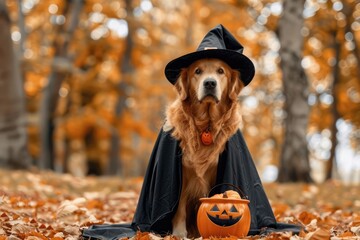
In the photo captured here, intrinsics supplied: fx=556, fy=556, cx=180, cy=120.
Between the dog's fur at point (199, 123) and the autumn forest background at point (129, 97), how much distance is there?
35.3 inches

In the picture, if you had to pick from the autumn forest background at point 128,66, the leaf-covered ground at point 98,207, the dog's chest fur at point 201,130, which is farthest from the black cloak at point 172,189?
the autumn forest background at point 128,66

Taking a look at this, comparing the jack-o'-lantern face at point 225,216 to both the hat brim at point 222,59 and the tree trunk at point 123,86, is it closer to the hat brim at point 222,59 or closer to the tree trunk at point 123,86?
the hat brim at point 222,59

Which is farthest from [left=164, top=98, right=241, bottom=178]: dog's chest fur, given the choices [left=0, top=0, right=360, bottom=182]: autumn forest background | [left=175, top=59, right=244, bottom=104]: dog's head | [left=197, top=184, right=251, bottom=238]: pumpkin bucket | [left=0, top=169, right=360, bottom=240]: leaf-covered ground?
[left=0, top=0, right=360, bottom=182]: autumn forest background

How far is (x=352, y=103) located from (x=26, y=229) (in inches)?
635

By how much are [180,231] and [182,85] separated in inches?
49.7

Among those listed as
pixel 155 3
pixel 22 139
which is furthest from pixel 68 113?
pixel 22 139

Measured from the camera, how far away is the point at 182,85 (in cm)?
482

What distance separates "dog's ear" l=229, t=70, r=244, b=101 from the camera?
4.84 meters

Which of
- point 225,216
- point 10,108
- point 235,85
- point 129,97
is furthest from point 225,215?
point 129,97

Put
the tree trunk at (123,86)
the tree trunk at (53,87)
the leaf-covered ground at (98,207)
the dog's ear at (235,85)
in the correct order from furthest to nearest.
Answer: the tree trunk at (123,86)
the tree trunk at (53,87)
the dog's ear at (235,85)
the leaf-covered ground at (98,207)

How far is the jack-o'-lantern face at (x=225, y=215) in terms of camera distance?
4.27 m

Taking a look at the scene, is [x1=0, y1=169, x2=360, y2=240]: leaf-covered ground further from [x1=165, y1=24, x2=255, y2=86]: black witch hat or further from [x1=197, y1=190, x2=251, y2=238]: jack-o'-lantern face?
[x1=165, y1=24, x2=255, y2=86]: black witch hat

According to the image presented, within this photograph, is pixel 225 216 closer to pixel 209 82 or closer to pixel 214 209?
pixel 214 209

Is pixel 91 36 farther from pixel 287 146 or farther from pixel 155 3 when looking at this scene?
pixel 287 146
